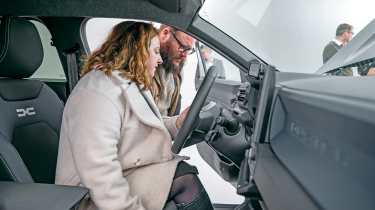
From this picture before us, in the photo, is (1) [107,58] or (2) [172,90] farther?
(2) [172,90]

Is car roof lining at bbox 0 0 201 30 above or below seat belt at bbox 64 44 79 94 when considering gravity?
above

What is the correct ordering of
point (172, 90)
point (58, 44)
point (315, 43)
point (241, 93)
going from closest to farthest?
point (241, 93)
point (172, 90)
point (58, 44)
point (315, 43)

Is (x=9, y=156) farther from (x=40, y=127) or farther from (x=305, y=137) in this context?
(x=305, y=137)

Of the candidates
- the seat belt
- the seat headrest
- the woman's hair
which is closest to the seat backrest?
the seat headrest

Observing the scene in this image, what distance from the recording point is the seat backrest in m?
1.38

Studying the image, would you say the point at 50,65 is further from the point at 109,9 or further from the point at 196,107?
the point at 196,107

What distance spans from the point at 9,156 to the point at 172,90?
96 centimetres

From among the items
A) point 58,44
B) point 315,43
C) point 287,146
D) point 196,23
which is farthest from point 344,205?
point 315,43

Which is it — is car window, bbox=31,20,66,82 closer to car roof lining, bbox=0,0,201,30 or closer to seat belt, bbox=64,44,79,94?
seat belt, bbox=64,44,79,94

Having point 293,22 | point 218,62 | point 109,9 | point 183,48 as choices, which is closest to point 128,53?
point 109,9

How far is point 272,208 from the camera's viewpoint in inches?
31.3

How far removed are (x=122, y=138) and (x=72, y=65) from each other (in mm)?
946

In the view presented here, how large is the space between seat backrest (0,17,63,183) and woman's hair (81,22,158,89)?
0.25 metres

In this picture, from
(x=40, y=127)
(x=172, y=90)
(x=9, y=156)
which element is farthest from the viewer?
(x=172, y=90)
